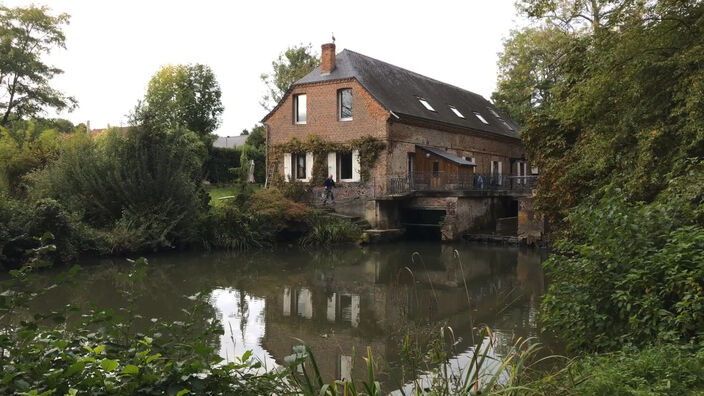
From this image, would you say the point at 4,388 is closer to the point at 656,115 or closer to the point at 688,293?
Result: the point at 688,293

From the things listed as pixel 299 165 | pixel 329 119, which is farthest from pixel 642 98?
pixel 299 165

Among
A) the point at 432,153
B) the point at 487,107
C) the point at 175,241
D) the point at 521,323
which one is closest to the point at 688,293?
Result: the point at 521,323

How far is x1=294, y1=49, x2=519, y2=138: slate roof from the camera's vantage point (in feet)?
81.0

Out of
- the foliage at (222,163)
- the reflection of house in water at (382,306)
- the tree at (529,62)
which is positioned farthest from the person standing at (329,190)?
the foliage at (222,163)

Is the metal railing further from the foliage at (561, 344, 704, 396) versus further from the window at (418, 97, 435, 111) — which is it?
the foliage at (561, 344, 704, 396)

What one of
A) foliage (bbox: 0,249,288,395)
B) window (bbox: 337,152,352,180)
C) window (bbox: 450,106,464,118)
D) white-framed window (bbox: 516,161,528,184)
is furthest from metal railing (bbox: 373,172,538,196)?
foliage (bbox: 0,249,288,395)

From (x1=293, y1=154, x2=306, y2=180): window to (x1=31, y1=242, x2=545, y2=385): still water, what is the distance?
7.25 metres

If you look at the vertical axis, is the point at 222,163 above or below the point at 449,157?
above

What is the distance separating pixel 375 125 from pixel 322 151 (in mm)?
2911

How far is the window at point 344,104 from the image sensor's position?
24.7 m

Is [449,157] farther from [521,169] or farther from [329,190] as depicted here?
[521,169]

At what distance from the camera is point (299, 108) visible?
26297 millimetres

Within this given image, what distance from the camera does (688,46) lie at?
8.20 metres

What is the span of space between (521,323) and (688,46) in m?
5.03
